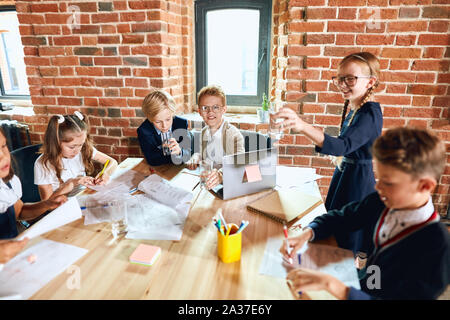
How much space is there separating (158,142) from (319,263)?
146cm

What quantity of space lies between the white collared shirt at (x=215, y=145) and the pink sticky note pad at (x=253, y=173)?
0.66 meters

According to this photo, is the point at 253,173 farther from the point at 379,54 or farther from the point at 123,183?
the point at 379,54

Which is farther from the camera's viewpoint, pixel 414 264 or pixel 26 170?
pixel 26 170

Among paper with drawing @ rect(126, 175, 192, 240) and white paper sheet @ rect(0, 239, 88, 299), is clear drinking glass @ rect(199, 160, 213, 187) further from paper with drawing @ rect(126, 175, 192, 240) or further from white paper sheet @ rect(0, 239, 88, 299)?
white paper sheet @ rect(0, 239, 88, 299)

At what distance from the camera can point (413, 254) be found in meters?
0.89

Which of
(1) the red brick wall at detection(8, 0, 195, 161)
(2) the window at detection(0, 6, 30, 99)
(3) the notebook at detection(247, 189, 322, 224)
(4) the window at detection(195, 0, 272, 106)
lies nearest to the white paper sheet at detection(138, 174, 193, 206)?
(3) the notebook at detection(247, 189, 322, 224)

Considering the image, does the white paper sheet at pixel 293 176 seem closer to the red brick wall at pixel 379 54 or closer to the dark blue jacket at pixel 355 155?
the dark blue jacket at pixel 355 155

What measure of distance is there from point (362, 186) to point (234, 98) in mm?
1787

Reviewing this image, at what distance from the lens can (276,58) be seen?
2.72 metres

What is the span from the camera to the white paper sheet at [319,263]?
3.18ft

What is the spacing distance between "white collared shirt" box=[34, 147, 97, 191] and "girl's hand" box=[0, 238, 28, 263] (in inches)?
32.4

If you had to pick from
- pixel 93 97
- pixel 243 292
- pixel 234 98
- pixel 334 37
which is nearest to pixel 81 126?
pixel 93 97

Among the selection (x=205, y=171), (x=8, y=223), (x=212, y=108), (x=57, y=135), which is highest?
(x=212, y=108)

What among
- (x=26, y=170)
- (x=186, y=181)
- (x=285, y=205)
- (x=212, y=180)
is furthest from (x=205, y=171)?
(x=26, y=170)
